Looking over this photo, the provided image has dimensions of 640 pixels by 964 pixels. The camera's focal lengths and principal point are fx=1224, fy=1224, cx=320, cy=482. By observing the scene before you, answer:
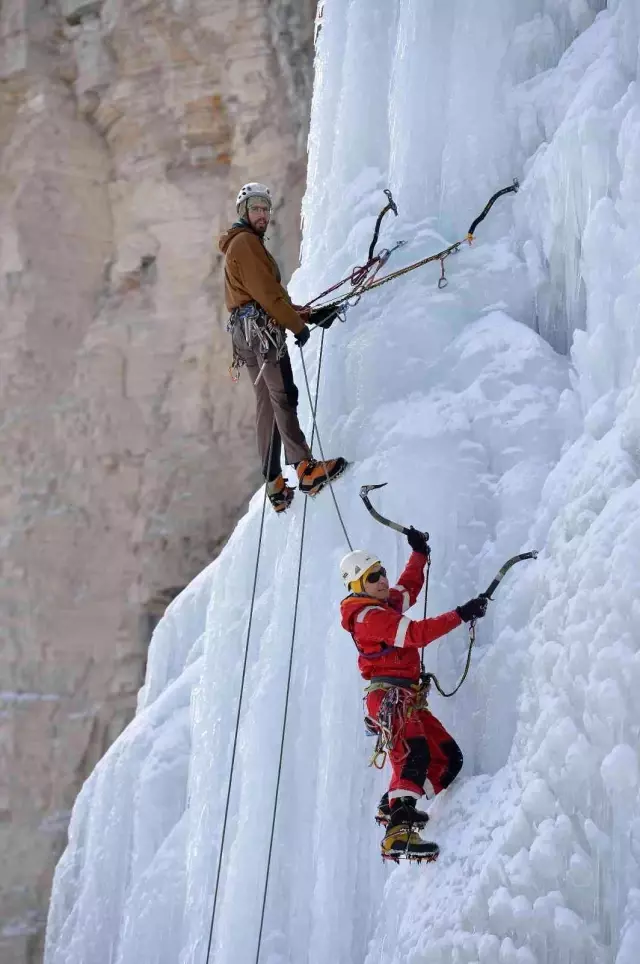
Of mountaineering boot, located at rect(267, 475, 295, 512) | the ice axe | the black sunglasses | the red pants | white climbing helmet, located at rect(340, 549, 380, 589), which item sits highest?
mountaineering boot, located at rect(267, 475, 295, 512)

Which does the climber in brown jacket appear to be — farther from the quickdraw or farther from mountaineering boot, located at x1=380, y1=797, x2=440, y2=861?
mountaineering boot, located at x1=380, y1=797, x2=440, y2=861

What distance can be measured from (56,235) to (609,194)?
6578mm

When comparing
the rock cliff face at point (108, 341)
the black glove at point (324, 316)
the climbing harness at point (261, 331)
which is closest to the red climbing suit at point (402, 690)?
the climbing harness at point (261, 331)

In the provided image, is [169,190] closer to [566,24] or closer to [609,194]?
[566,24]

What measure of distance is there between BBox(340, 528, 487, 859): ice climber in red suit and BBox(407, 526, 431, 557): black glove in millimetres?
121

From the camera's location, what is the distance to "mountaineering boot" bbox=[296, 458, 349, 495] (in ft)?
14.2

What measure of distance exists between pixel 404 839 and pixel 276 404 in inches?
69.2

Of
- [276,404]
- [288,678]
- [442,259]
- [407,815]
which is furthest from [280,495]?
[407,815]

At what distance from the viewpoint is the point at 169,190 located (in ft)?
30.5

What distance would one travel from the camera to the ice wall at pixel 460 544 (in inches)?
119

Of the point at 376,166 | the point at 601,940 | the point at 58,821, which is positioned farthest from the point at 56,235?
the point at 601,940

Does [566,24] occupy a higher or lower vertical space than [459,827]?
higher

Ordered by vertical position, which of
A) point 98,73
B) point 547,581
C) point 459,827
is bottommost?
point 459,827

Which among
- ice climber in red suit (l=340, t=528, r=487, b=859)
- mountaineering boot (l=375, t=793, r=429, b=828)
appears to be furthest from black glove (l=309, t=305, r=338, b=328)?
mountaineering boot (l=375, t=793, r=429, b=828)
